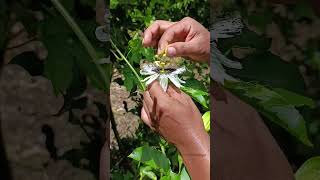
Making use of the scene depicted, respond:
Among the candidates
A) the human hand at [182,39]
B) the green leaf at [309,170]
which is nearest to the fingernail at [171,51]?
the human hand at [182,39]

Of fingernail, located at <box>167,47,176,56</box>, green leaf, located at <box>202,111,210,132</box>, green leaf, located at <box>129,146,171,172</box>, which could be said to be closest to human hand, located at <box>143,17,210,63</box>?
fingernail, located at <box>167,47,176,56</box>

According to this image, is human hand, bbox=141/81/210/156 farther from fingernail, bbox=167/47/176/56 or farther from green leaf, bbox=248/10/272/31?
green leaf, bbox=248/10/272/31

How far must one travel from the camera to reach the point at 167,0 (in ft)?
4.64

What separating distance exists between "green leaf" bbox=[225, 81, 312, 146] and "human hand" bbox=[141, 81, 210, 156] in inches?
6.9

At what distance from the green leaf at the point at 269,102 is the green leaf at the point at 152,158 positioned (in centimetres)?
28

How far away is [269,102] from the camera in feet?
3.41

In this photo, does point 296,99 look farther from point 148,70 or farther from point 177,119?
point 148,70

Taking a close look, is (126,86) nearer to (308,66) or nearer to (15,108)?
(15,108)

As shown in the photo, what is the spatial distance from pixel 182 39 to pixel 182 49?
44 mm

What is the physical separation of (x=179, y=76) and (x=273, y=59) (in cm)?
30

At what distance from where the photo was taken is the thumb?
1.17 meters

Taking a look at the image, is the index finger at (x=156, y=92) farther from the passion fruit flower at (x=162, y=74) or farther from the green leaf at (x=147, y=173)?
the green leaf at (x=147, y=173)

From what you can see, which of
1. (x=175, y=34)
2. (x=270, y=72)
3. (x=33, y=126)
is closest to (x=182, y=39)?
(x=175, y=34)

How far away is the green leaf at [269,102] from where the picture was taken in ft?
3.40
